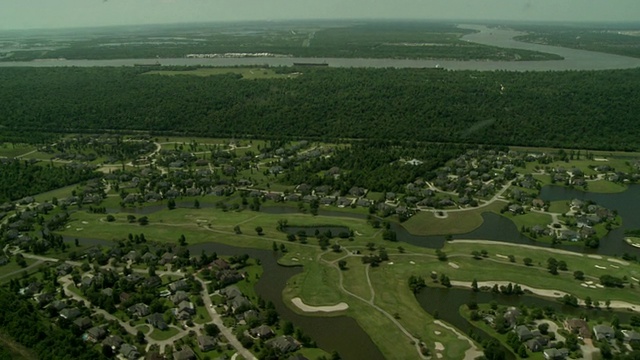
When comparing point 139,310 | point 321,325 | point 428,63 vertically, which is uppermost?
point 428,63

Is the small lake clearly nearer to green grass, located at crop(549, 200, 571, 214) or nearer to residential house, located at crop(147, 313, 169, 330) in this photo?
residential house, located at crop(147, 313, 169, 330)

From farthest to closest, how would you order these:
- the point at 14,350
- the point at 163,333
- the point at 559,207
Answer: the point at 559,207
the point at 163,333
the point at 14,350

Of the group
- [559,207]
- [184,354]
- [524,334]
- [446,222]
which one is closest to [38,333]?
[184,354]

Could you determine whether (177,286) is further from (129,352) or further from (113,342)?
(129,352)

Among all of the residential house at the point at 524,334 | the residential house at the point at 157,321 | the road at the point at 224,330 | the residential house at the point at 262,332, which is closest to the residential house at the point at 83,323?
the residential house at the point at 157,321

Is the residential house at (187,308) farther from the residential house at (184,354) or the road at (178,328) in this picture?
the residential house at (184,354)

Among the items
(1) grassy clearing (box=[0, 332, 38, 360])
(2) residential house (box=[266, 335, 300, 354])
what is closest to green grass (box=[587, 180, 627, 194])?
(2) residential house (box=[266, 335, 300, 354])
